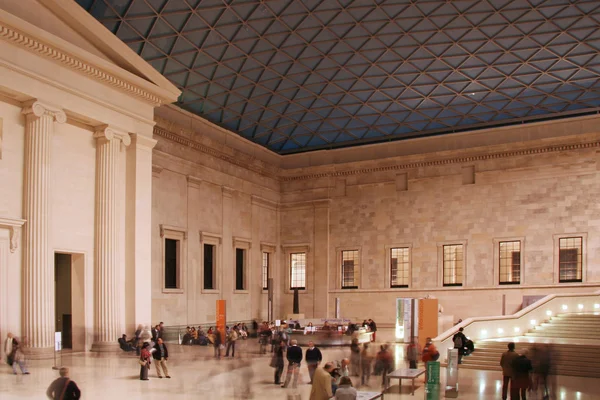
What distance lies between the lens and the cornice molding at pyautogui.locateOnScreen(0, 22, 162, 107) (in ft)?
73.6

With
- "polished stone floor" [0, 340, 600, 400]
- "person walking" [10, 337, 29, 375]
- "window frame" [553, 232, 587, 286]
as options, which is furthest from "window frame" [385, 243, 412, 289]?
"person walking" [10, 337, 29, 375]

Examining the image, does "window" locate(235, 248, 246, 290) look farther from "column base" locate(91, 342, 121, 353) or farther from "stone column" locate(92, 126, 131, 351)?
"column base" locate(91, 342, 121, 353)

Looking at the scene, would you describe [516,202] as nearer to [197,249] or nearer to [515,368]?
[197,249]

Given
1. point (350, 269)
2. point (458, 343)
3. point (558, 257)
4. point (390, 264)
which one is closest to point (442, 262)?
point (390, 264)

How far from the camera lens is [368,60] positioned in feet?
123

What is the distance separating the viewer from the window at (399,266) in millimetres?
→ 44000

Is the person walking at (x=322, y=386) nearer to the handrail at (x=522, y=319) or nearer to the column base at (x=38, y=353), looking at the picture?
the column base at (x=38, y=353)

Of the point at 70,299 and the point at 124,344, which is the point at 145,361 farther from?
the point at 70,299

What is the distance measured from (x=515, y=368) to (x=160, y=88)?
20.0 m

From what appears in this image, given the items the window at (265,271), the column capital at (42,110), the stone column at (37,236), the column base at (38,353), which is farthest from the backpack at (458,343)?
the window at (265,271)

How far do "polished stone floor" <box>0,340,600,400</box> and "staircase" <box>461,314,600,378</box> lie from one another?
1.03 m

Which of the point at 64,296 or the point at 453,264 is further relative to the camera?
the point at 453,264

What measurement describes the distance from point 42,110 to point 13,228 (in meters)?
4.52

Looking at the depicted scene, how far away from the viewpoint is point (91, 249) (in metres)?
26.8
